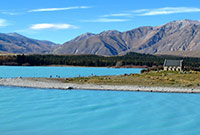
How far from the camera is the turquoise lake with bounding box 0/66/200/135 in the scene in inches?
982

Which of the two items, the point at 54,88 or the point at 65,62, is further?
the point at 65,62

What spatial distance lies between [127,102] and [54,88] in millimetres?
16337

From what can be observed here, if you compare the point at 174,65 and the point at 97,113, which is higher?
the point at 174,65

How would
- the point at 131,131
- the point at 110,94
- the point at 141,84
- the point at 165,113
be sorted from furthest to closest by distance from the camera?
the point at 141,84 < the point at 110,94 < the point at 165,113 < the point at 131,131

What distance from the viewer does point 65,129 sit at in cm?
2475

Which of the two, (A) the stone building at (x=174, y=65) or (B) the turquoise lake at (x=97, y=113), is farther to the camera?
(A) the stone building at (x=174, y=65)

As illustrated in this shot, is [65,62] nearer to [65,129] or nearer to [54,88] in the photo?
[54,88]

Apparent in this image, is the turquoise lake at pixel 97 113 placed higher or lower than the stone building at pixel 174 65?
lower

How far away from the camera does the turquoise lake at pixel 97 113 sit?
2495 cm

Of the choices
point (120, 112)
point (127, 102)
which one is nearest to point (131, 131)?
point (120, 112)

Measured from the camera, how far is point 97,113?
104 ft

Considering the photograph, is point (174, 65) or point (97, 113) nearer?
point (97, 113)

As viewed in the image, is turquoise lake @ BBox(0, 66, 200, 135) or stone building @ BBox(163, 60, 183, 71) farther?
stone building @ BBox(163, 60, 183, 71)

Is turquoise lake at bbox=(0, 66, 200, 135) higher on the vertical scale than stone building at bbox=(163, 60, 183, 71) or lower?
lower
